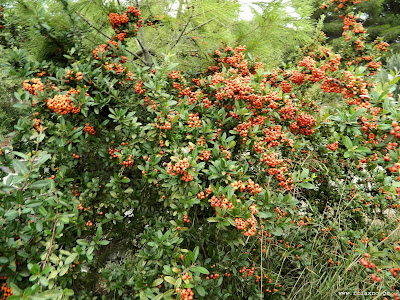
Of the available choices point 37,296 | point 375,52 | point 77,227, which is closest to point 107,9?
point 77,227

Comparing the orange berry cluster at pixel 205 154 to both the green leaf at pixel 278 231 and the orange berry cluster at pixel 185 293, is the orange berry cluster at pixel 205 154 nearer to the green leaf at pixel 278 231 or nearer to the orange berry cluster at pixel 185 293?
the green leaf at pixel 278 231

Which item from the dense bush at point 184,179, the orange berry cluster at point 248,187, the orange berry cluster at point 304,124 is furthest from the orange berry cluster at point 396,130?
the orange berry cluster at point 248,187

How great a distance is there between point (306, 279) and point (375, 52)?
2511 mm

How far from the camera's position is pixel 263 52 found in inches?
116

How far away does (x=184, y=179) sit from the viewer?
58.0 inches

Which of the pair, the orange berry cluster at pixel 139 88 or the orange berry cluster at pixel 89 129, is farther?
the orange berry cluster at pixel 139 88

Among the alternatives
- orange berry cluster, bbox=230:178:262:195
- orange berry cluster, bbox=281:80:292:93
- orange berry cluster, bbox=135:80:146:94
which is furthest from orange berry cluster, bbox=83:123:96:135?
orange berry cluster, bbox=281:80:292:93

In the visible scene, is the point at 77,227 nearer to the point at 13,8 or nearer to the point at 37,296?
the point at 37,296

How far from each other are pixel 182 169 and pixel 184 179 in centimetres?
7

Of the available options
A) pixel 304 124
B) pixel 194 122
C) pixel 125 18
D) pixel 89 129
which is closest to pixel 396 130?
pixel 304 124

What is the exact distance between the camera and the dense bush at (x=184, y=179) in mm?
1464

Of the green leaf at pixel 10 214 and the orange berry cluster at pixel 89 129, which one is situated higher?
the orange berry cluster at pixel 89 129

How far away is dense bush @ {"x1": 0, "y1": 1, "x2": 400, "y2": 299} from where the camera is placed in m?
1.46

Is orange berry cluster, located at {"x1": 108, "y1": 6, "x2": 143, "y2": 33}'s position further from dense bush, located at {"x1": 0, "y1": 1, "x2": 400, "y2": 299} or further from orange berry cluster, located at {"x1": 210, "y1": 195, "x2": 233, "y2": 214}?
orange berry cluster, located at {"x1": 210, "y1": 195, "x2": 233, "y2": 214}
